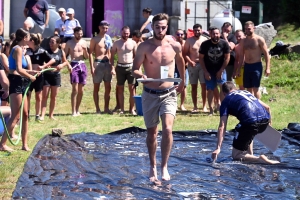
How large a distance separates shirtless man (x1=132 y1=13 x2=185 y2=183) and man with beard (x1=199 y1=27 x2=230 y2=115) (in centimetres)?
592

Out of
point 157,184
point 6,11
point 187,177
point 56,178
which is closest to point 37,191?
point 56,178

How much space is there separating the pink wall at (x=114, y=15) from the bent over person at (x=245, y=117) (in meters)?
15.7

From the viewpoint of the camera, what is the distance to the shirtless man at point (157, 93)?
7.88m

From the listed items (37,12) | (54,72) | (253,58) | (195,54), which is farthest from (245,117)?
(37,12)

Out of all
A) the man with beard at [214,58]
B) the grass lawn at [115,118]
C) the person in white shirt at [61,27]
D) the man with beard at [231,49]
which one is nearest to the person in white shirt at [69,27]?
the person in white shirt at [61,27]

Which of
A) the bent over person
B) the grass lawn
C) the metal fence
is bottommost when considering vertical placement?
the grass lawn

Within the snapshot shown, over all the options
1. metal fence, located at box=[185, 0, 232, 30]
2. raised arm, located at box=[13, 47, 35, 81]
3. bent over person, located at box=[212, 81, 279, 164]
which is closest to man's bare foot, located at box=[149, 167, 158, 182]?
bent over person, located at box=[212, 81, 279, 164]

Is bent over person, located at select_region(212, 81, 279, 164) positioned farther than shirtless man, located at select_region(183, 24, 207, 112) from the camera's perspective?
No

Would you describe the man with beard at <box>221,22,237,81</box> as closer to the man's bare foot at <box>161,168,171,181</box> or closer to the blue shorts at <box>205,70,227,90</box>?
the blue shorts at <box>205,70,227,90</box>

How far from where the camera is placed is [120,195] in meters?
7.05

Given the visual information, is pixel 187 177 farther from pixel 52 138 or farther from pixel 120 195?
pixel 52 138

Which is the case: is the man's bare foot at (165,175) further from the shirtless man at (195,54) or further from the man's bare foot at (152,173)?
the shirtless man at (195,54)

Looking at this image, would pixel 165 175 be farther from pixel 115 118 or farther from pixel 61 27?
pixel 61 27

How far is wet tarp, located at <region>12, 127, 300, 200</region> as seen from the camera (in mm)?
7141
